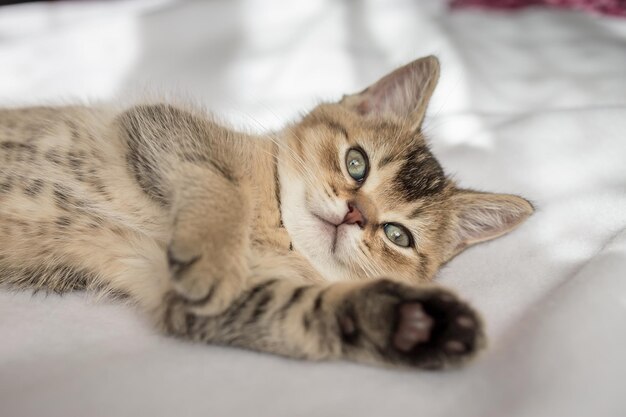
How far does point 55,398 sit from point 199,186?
49 cm

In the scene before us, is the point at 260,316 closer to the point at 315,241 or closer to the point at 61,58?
the point at 315,241

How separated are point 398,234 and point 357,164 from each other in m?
0.21

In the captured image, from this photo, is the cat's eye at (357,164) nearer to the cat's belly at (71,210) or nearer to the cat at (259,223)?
the cat at (259,223)

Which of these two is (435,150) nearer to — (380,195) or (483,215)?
(483,215)

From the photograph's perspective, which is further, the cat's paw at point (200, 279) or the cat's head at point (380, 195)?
the cat's head at point (380, 195)

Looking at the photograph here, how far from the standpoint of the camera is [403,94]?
164 centimetres

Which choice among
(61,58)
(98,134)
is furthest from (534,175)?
(61,58)

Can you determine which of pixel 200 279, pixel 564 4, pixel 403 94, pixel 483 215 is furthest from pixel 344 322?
Result: pixel 564 4

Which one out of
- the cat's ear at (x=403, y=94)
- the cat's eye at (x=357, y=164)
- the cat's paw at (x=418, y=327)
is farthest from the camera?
the cat's ear at (x=403, y=94)

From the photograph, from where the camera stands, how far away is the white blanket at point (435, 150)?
3.34 ft

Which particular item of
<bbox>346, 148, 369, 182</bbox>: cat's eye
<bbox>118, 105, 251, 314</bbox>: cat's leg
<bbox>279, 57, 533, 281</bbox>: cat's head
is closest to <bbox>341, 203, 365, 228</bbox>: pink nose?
<bbox>279, 57, 533, 281</bbox>: cat's head

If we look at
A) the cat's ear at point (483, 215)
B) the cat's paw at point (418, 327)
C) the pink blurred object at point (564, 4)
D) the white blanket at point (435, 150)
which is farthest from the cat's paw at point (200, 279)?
the pink blurred object at point (564, 4)

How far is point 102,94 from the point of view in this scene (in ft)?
7.25

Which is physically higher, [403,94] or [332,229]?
[403,94]
